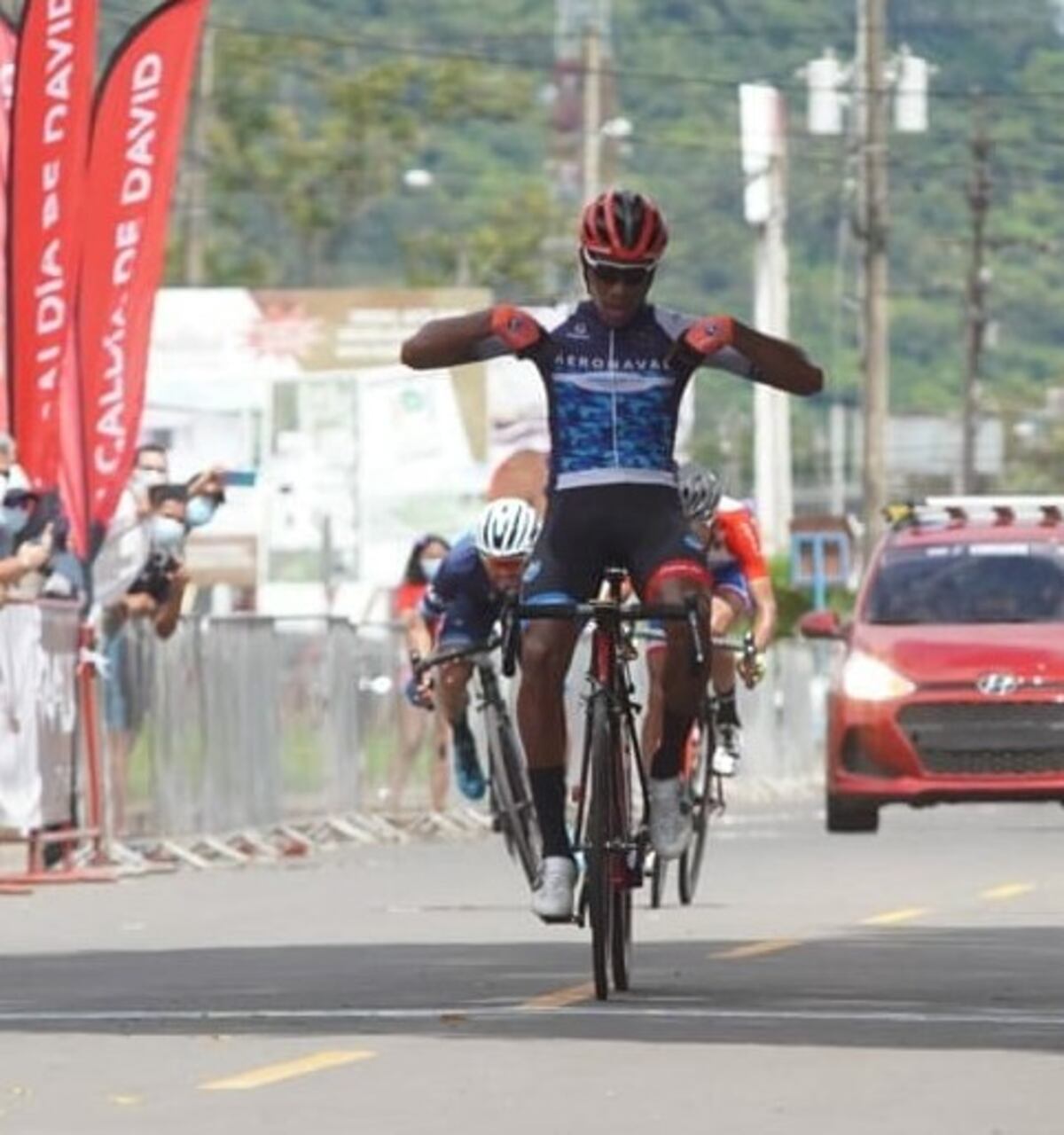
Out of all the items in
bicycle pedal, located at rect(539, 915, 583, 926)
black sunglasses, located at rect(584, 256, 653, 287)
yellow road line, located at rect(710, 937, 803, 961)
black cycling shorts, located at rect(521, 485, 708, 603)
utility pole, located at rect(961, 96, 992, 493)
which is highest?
utility pole, located at rect(961, 96, 992, 493)

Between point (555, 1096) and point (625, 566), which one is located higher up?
point (625, 566)

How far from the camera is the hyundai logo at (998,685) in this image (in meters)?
26.8

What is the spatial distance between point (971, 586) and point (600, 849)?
14.2 m

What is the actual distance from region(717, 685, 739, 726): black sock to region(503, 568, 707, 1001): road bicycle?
5578 millimetres

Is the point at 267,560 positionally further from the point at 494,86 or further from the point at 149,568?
the point at 149,568

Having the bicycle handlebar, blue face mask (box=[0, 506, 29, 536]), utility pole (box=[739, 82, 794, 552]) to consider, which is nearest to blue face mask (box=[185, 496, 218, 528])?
blue face mask (box=[0, 506, 29, 536])

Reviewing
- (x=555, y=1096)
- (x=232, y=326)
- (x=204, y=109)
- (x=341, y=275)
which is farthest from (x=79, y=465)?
(x=341, y=275)

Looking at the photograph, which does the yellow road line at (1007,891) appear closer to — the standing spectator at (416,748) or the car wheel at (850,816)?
the car wheel at (850,816)

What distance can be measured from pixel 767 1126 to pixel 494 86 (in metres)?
91.6

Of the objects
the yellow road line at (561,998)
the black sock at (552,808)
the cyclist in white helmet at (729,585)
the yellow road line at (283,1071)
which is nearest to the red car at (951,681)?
the cyclist in white helmet at (729,585)

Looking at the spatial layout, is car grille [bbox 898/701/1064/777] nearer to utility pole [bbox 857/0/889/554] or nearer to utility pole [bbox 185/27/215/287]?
utility pole [bbox 857/0/889/554]

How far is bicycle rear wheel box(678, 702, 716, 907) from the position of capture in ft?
63.2

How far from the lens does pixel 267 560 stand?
70312mm

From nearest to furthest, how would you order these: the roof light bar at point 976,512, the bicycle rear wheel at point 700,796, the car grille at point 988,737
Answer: the bicycle rear wheel at point 700,796
the car grille at point 988,737
the roof light bar at point 976,512
